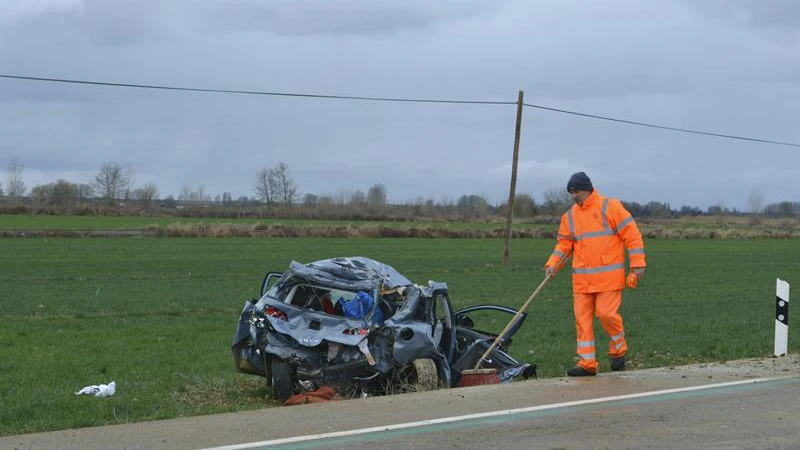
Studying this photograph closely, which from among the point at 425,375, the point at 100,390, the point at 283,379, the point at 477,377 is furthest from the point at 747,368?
the point at 100,390

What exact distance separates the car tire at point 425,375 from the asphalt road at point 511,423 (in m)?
0.23

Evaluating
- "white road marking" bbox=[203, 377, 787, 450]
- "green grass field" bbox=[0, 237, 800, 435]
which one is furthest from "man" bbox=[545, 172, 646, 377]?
"green grass field" bbox=[0, 237, 800, 435]

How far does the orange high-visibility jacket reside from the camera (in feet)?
32.9

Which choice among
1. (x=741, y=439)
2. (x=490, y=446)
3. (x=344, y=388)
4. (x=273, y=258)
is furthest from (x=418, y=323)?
(x=273, y=258)

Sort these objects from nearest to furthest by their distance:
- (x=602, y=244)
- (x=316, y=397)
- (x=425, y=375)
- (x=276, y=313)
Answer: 1. (x=316, y=397)
2. (x=276, y=313)
3. (x=425, y=375)
4. (x=602, y=244)

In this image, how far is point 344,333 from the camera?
929cm

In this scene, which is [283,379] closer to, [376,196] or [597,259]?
[597,259]

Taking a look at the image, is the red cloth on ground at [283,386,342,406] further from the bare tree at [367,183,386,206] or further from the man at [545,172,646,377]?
the bare tree at [367,183,386,206]

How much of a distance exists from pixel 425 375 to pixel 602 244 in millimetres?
2260

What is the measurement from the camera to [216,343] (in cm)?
1505

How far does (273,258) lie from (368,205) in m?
80.8

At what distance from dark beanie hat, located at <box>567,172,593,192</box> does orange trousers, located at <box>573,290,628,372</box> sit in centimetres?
108

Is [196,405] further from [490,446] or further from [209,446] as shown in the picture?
[490,446]

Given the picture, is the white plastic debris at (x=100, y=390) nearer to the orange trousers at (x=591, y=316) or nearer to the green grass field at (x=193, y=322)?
the green grass field at (x=193, y=322)
